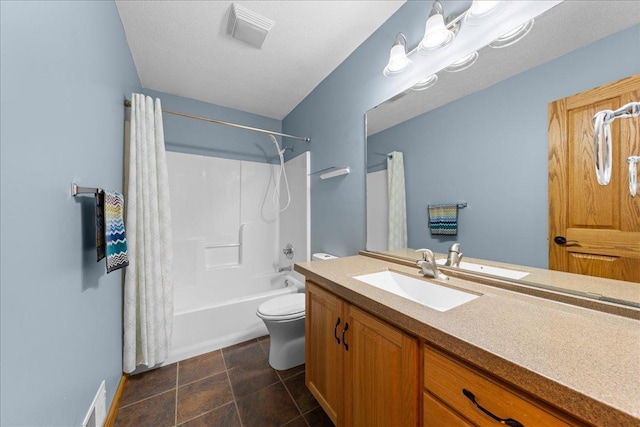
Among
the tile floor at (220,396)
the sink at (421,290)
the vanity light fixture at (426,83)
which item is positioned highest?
the vanity light fixture at (426,83)

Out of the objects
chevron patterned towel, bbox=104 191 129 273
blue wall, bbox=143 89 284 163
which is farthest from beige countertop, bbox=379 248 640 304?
blue wall, bbox=143 89 284 163

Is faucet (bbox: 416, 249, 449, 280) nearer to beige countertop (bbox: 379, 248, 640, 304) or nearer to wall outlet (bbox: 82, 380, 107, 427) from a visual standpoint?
beige countertop (bbox: 379, 248, 640, 304)

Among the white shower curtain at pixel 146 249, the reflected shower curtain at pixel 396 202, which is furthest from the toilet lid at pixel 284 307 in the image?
the reflected shower curtain at pixel 396 202

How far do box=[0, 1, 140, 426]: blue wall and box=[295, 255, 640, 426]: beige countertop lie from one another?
0.99 m

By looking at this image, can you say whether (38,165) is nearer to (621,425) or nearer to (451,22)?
(621,425)

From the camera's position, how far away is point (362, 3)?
1396mm

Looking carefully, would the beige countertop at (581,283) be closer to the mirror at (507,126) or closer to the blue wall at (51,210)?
the mirror at (507,126)

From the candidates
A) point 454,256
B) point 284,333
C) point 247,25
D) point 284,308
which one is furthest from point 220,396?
point 247,25

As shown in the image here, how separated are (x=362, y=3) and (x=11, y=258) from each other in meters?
1.88

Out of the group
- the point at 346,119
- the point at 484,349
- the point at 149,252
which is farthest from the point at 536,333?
the point at 149,252

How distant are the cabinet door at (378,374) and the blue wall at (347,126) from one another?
2.80 ft

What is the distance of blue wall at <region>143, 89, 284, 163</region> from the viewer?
246 centimetres

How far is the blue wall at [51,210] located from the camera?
577 mm

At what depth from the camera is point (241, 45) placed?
5.67 feet
